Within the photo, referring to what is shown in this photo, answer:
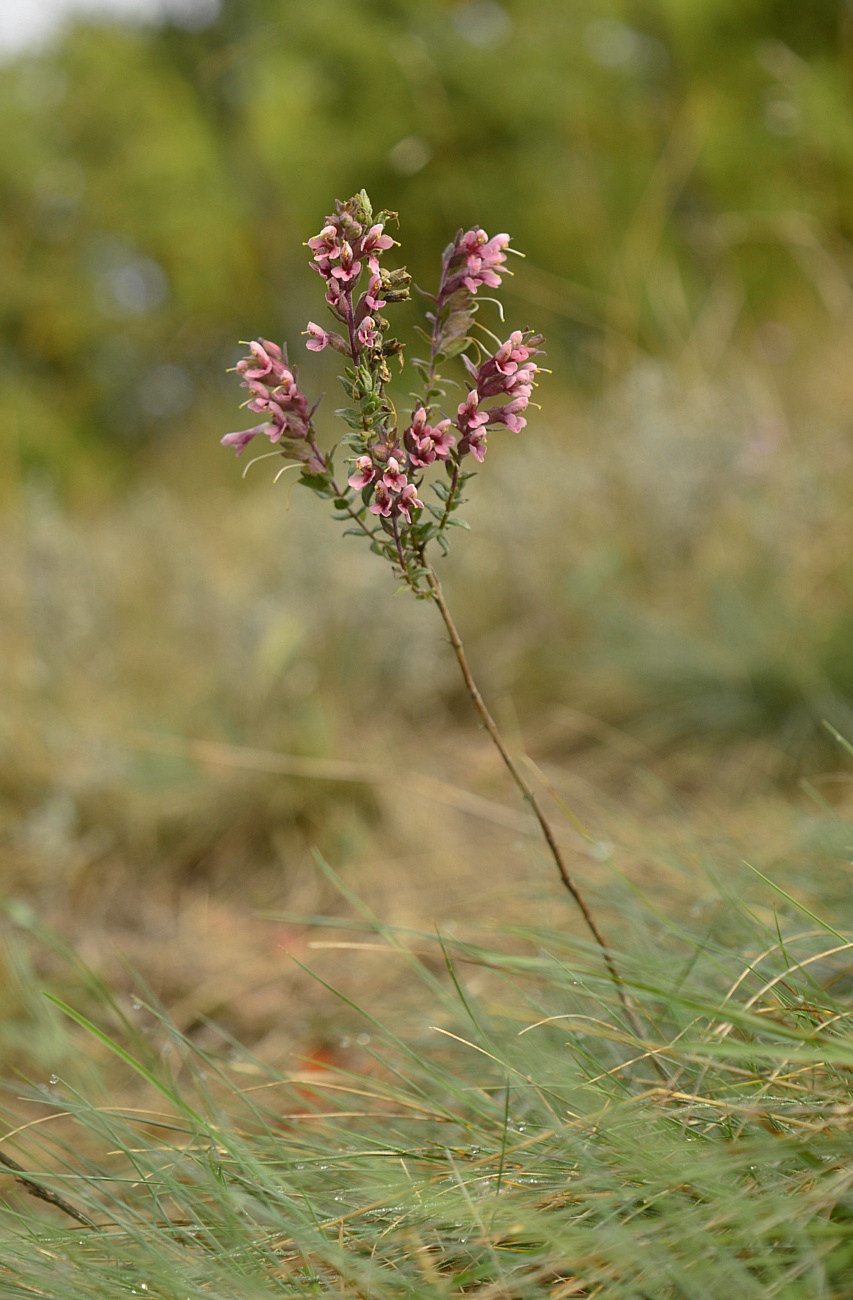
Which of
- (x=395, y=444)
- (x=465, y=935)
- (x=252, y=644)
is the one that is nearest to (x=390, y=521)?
(x=395, y=444)

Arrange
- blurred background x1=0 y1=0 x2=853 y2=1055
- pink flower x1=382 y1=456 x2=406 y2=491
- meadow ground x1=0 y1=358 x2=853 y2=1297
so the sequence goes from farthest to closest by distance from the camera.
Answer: blurred background x1=0 y1=0 x2=853 y2=1055 → pink flower x1=382 y1=456 x2=406 y2=491 → meadow ground x1=0 y1=358 x2=853 y2=1297

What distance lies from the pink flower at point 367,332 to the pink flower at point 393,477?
4.7 inches

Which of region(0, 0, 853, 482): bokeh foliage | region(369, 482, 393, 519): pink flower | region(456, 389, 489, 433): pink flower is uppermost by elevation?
region(0, 0, 853, 482): bokeh foliage

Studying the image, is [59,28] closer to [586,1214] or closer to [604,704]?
[604,704]

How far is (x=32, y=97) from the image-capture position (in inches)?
413

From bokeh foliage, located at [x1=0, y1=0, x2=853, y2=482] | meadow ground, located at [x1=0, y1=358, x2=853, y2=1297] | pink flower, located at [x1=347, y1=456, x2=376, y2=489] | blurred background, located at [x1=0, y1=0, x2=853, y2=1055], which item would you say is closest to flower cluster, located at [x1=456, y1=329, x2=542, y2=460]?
pink flower, located at [x1=347, y1=456, x2=376, y2=489]

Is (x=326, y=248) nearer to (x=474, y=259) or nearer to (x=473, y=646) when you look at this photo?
(x=474, y=259)

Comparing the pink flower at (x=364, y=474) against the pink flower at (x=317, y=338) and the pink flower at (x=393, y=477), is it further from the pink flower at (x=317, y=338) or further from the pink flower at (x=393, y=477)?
the pink flower at (x=317, y=338)

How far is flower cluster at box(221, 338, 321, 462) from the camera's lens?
104cm

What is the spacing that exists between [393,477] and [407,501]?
29mm

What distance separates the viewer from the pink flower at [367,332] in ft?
3.36

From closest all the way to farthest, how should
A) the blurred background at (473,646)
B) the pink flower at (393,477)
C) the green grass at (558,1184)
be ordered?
the green grass at (558,1184) < the pink flower at (393,477) < the blurred background at (473,646)

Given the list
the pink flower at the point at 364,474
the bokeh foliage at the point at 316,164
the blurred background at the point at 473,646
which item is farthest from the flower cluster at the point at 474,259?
the bokeh foliage at the point at 316,164

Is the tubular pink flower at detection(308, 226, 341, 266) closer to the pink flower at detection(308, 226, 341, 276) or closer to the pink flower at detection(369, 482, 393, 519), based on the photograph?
the pink flower at detection(308, 226, 341, 276)
